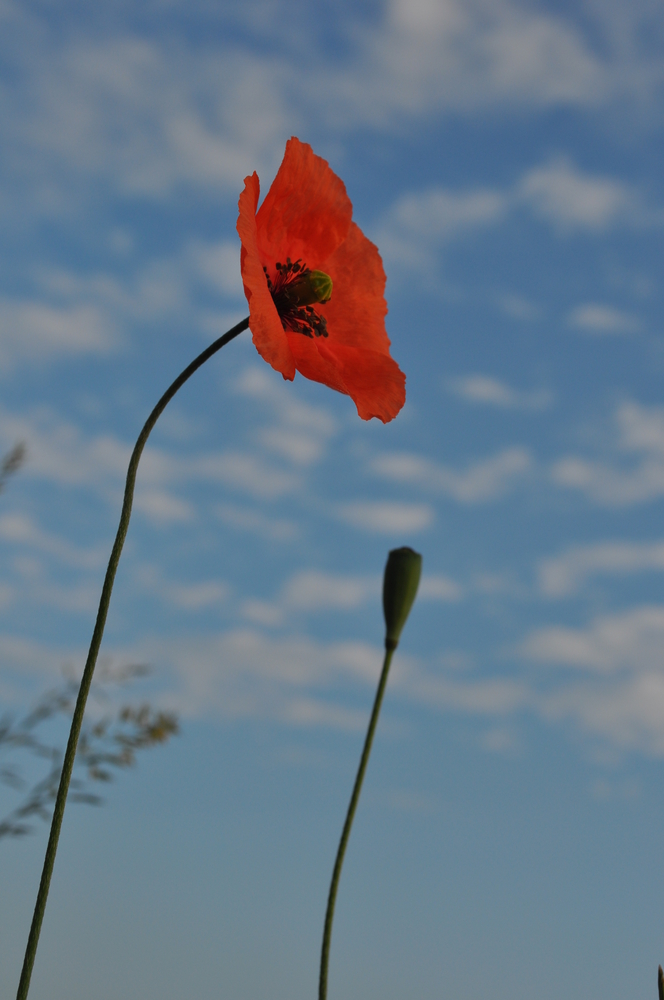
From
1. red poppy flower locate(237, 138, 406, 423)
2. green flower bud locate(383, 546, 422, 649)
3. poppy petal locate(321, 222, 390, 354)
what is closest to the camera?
green flower bud locate(383, 546, 422, 649)

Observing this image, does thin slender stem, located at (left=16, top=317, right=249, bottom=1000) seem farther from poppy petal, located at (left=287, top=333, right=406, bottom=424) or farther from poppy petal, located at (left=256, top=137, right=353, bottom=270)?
poppy petal, located at (left=256, top=137, right=353, bottom=270)

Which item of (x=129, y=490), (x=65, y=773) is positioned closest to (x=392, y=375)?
(x=129, y=490)

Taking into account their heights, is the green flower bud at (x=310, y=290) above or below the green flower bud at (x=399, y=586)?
above

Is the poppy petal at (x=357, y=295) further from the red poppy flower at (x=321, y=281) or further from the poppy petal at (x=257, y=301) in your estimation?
the poppy petal at (x=257, y=301)

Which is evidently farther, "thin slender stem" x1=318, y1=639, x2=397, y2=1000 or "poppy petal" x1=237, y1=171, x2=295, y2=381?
"poppy petal" x1=237, y1=171, x2=295, y2=381

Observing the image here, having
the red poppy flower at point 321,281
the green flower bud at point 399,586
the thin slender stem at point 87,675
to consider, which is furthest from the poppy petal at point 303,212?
the green flower bud at point 399,586

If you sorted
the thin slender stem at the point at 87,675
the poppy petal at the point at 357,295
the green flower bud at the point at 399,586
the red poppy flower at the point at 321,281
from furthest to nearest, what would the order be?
the poppy petal at the point at 357,295
the red poppy flower at the point at 321,281
the green flower bud at the point at 399,586
the thin slender stem at the point at 87,675

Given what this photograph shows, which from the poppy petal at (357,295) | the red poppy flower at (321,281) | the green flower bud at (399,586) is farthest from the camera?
the poppy petal at (357,295)

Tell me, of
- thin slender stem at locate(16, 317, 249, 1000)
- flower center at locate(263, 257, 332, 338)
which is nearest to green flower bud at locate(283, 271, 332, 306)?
flower center at locate(263, 257, 332, 338)
